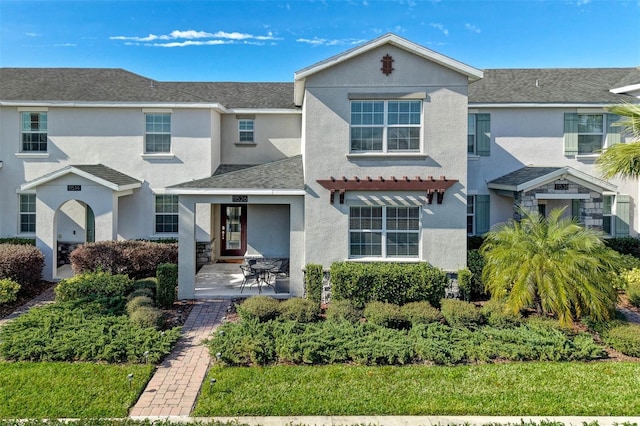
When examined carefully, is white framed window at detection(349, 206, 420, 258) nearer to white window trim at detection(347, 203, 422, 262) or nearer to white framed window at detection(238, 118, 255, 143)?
white window trim at detection(347, 203, 422, 262)

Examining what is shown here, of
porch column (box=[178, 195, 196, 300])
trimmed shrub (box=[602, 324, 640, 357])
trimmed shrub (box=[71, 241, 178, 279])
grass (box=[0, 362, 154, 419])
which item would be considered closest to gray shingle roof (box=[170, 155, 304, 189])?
porch column (box=[178, 195, 196, 300])

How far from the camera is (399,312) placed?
1052 centimetres

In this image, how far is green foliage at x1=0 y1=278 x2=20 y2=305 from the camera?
38.4ft

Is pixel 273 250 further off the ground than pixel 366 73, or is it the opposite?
pixel 366 73

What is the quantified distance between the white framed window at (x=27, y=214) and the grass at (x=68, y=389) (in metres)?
11.8

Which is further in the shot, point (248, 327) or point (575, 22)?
point (575, 22)

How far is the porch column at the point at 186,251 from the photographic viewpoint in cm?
1313

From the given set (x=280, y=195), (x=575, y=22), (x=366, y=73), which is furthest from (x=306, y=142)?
(x=575, y=22)

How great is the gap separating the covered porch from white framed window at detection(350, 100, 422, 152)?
2.51 metres

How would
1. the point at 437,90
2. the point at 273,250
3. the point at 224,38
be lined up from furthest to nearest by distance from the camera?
the point at 224,38
the point at 273,250
the point at 437,90

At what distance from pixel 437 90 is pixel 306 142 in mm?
4382

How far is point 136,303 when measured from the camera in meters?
10.9

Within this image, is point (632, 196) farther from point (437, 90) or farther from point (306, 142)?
point (306, 142)

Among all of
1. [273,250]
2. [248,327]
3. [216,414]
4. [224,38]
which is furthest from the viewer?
[224,38]
